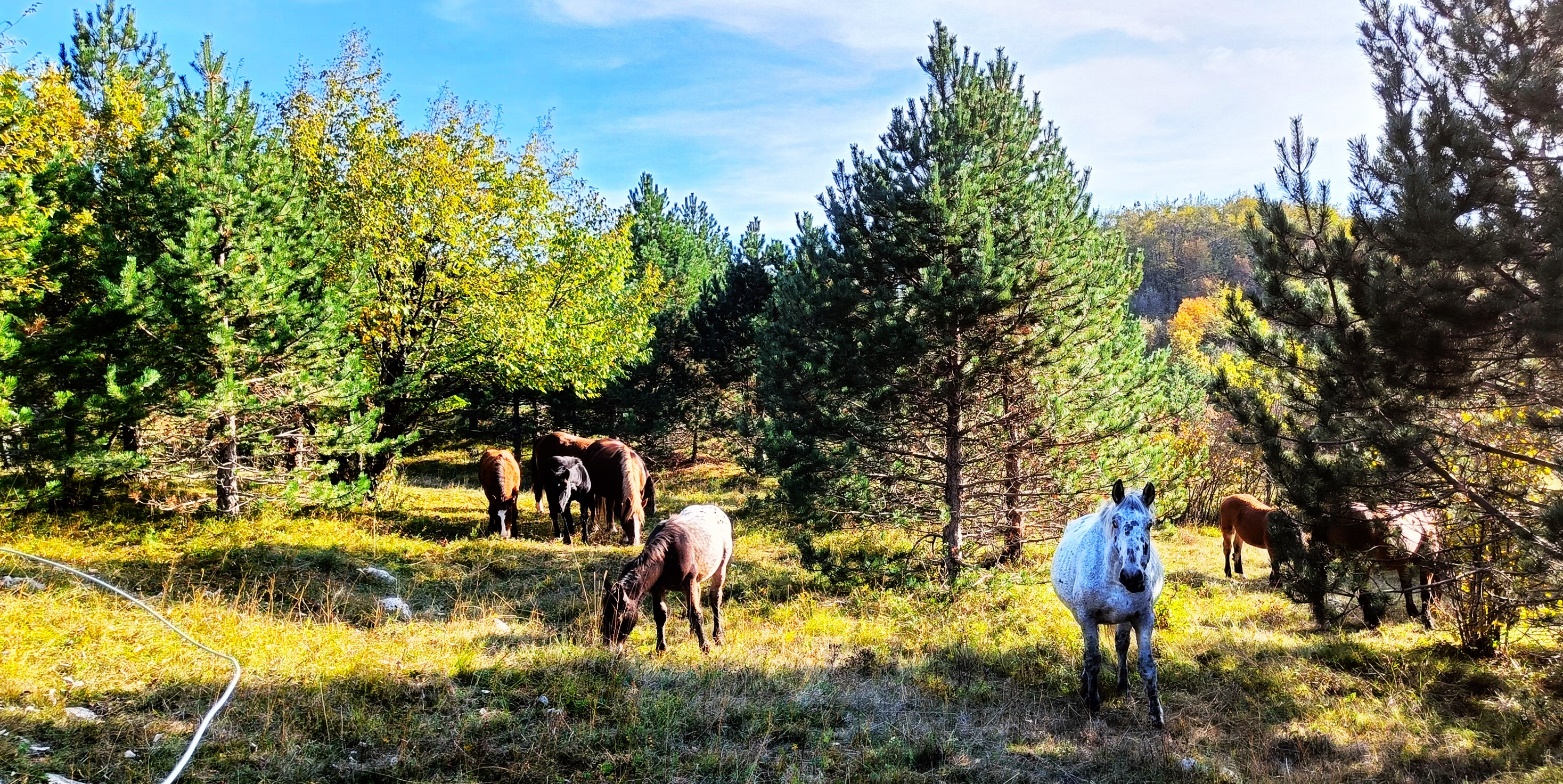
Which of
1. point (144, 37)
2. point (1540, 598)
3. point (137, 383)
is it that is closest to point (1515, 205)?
point (1540, 598)

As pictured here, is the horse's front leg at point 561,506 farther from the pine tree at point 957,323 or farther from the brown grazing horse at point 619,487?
the pine tree at point 957,323

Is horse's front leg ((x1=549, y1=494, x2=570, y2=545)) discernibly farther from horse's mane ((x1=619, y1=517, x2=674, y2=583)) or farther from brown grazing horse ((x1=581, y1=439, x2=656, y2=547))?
horse's mane ((x1=619, y1=517, x2=674, y2=583))

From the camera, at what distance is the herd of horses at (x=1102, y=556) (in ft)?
21.6

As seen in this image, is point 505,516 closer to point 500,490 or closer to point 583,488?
→ point 500,490

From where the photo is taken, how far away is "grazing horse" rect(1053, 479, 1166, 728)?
6184 millimetres

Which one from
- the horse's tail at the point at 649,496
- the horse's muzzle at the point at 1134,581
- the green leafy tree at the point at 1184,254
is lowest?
the horse's tail at the point at 649,496

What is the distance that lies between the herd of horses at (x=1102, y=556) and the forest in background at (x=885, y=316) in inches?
27.5

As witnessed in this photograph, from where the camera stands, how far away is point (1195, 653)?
8.81m

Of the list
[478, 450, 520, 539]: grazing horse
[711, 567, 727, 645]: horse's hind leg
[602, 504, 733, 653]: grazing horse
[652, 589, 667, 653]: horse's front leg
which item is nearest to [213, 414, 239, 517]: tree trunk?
[478, 450, 520, 539]: grazing horse

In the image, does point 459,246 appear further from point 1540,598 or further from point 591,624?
point 1540,598

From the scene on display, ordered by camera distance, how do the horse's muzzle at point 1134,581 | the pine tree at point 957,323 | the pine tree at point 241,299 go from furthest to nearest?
the pine tree at point 241,299
the pine tree at point 957,323
the horse's muzzle at point 1134,581

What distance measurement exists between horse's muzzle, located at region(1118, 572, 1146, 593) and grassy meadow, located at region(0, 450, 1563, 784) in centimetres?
139

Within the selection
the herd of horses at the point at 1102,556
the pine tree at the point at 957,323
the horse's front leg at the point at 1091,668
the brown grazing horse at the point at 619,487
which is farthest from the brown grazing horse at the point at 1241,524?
the brown grazing horse at the point at 619,487

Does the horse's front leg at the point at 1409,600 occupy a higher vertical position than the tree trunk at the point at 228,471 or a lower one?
lower
